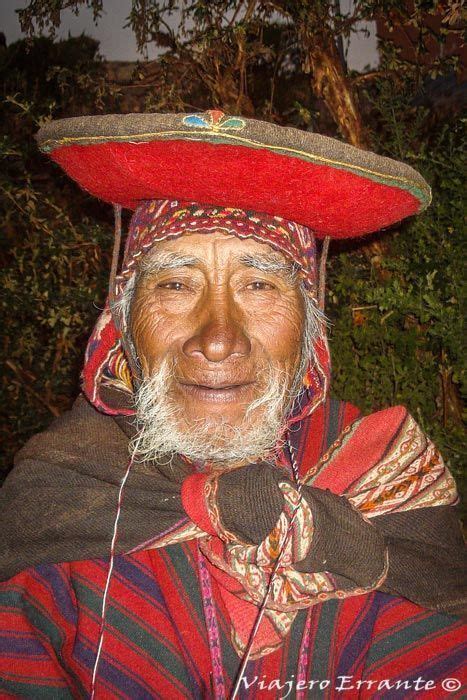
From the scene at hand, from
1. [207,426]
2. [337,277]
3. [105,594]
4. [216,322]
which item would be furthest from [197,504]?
[337,277]

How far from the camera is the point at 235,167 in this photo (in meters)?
1.45

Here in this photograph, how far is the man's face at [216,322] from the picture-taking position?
1.57m

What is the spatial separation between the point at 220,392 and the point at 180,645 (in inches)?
27.2

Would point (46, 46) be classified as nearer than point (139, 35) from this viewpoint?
No

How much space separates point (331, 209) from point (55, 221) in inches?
119

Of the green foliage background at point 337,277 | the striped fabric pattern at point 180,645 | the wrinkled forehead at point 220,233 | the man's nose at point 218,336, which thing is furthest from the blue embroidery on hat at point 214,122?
the green foliage background at point 337,277

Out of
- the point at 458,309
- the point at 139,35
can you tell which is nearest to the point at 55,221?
the point at 139,35

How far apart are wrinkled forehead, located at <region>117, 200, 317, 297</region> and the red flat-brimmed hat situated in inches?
1.4

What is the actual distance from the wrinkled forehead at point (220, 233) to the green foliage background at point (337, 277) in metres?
1.03

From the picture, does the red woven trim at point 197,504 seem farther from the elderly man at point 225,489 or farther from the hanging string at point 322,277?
the hanging string at point 322,277

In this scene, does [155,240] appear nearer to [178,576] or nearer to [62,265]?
[178,576]

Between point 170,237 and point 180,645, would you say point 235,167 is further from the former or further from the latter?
point 180,645

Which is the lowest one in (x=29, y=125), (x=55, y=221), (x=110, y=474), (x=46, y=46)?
(x=110, y=474)

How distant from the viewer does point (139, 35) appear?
10.5 ft
